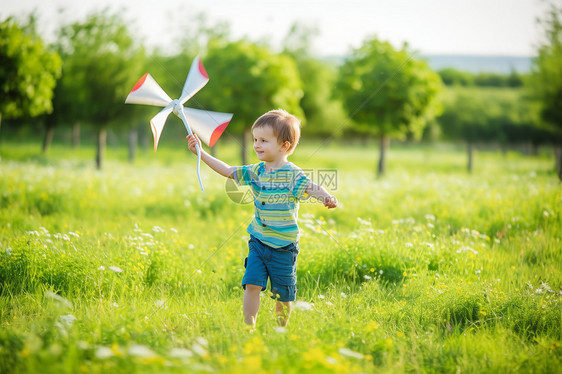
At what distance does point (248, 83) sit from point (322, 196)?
48.6 ft

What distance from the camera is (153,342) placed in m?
2.74

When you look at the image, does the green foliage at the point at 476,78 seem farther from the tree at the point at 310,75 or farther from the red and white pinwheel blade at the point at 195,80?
the red and white pinwheel blade at the point at 195,80

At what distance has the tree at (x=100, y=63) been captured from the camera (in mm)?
16250

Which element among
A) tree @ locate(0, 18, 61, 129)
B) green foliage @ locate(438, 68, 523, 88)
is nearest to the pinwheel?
tree @ locate(0, 18, 61, 129)

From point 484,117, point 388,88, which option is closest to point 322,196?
point 388,88

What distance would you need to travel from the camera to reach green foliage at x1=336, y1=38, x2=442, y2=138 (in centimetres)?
1557

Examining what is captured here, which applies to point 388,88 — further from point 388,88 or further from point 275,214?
point 275,214

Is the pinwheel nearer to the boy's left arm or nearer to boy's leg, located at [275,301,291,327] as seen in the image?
the boy's left arm

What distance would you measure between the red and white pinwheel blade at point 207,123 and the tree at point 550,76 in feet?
44.5

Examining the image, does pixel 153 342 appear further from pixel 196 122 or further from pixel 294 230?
pixel 196 122

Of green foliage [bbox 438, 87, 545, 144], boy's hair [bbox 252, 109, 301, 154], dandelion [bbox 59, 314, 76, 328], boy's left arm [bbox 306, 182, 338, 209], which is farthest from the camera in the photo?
green foliage [bbox 438, 87, 545, 144]

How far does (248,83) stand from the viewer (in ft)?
56.3

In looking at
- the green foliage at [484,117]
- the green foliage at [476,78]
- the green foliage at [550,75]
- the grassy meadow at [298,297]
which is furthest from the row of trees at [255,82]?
the green foliage at [476,78]

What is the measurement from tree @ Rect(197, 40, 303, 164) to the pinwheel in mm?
13391
